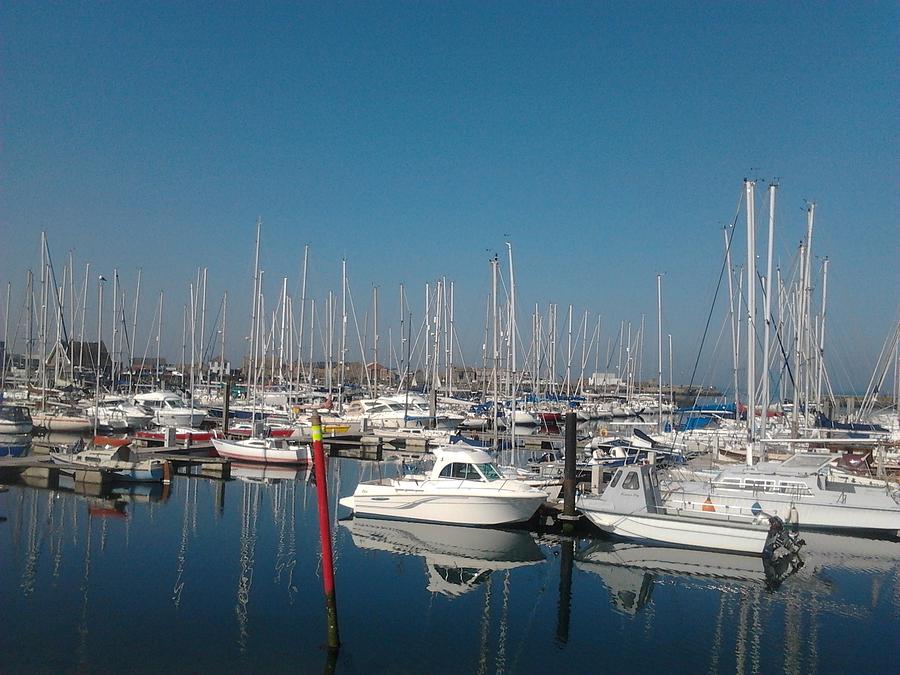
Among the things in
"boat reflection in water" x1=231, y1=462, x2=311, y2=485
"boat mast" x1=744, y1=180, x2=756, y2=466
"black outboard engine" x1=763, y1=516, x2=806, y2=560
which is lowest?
"boat reflection in water" x1=231, y1=462, x2=311, y2=485

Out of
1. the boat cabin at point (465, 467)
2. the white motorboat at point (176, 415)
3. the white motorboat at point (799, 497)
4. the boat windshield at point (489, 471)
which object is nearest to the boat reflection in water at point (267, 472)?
the boat cabin at point (465, 467)

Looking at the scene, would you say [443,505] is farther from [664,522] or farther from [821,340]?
[821,340]

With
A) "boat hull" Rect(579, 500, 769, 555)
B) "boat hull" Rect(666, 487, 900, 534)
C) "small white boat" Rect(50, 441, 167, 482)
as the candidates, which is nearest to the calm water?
"boat hull" Rect(579, 500, 769, 555)

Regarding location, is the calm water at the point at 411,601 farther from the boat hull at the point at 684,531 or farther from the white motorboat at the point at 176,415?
the white motorboat at the point at 176,415

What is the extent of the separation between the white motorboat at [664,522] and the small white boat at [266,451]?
764 inches

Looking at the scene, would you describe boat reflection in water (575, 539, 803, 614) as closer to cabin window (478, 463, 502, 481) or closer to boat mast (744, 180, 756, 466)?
cabin window (478, 463, 502, 481)

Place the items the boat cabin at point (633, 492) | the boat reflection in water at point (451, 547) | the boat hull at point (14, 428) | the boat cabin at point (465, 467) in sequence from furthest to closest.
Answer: the boat hull at point (14, 428) → the boat cabin at point (465, 467) → the boat cabin at point (633, 492) → the boat reflection in water at point (451, 547)

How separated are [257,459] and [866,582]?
28.5 m

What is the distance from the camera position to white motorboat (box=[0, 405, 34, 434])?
46.1m

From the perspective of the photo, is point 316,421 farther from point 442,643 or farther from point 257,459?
point 257,459

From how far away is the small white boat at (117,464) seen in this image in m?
31.8

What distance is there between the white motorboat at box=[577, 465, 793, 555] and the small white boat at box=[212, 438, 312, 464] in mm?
19396

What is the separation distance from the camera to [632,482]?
79.3 ft

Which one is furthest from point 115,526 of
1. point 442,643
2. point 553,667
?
point 553,667
